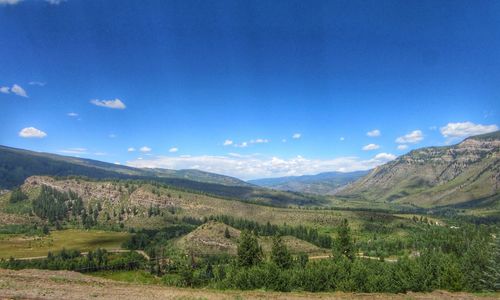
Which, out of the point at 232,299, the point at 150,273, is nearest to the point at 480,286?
the point at 232,299

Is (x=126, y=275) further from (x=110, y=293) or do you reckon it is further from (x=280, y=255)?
(x=110, y=293)

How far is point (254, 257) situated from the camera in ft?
375

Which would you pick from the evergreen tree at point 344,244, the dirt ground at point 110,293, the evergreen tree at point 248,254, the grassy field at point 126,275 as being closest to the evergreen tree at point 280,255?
the evergreen tree at point 248,254

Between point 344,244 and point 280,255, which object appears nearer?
point 280,255

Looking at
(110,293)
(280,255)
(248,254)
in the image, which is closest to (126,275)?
(248,254)

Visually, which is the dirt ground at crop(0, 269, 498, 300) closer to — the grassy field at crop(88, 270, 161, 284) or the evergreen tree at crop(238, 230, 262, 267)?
the evergreen tree at crop(238, 230, 262, 267)

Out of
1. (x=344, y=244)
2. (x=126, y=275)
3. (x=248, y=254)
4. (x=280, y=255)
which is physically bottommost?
(x=126, y=275)

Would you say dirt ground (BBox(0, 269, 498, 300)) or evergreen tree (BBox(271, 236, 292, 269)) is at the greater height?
dirt ground (BBox(0, 269, 498, 300))

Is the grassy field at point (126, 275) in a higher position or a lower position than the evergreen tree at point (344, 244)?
lower

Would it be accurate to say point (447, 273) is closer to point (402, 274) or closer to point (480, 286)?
point (402, 274)

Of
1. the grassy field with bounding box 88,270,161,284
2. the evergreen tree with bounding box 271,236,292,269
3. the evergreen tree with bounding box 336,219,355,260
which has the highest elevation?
the evergreen tree with bounding box 336,219,355,260

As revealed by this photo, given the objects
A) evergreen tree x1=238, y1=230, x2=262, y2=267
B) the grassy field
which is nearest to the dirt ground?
evergreen tree x1=238, y1=230, x2=262, y2=267

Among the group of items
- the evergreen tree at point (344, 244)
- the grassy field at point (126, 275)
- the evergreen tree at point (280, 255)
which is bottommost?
the grassy field at point (126, 275)

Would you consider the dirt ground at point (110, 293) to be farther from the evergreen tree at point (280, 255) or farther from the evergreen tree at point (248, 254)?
the evergreen tree at point (280, 255)
